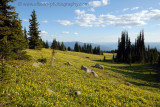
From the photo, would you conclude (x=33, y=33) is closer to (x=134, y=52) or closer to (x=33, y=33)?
(x=33, y=33)

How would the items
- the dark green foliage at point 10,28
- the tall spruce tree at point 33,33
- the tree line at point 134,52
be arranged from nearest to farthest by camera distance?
the dark green foliage at point 10,28 → the tall spruce tree at point 33,33 → the tree line at point 134,52

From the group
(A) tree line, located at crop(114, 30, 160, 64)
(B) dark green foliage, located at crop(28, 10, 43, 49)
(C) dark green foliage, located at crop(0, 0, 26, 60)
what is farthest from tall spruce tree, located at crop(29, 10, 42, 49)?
(A) tree line, located at crop(114, 30, 160, 64)

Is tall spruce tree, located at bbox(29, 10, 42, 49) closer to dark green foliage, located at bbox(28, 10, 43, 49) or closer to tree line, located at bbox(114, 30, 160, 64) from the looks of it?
dark green foliage, located at bbox(28, 10, 43, 49)

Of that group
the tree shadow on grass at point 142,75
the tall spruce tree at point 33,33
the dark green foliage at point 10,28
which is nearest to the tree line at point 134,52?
the tree shadow on grass at point 142,75

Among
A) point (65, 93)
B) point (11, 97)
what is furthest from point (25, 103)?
point (65, 93)

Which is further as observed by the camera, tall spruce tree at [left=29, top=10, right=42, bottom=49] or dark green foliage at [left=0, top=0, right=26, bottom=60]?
tall spruce tree at [left=29, top=10, right=42, bottom=49]

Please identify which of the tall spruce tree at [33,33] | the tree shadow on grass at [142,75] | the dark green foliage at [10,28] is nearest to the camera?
the dark green foliage at [10,28]

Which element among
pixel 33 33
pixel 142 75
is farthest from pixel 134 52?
pixel 33 33

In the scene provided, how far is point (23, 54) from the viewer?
15648 mm

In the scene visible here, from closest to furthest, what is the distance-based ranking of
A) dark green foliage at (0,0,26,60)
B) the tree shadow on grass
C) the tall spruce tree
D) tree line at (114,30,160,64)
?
dark green foliage at (0,0,26,60) < the tree shadow on grass < the tall spruce tree < tree line at (114,30,160,64)

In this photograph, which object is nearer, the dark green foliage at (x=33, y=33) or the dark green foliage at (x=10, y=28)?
the dark green foliage at (x=10, y=28)

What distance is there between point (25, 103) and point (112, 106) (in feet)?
24.8

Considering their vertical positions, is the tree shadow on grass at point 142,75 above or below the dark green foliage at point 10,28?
below

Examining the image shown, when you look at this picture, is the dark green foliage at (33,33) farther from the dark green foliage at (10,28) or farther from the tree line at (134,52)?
the tree line at (134,52)
